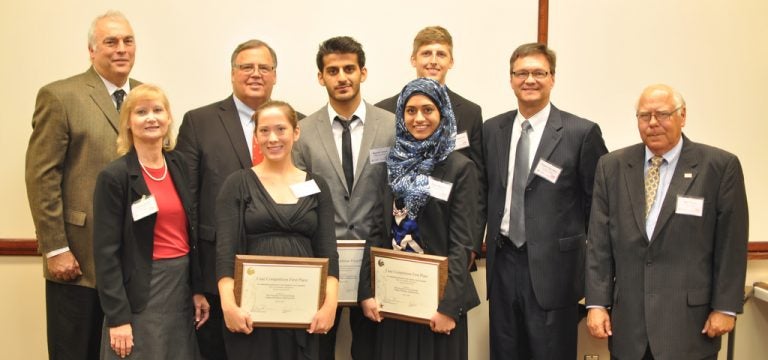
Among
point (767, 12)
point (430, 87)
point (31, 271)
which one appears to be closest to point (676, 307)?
point (430, 87)

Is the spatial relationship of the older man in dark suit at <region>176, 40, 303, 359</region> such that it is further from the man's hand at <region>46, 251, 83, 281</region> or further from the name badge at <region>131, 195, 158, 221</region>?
the man's hand at <region>46, 251, 83, 281</region>

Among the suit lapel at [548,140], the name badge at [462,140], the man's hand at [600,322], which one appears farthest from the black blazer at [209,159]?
the man's hand at [600,322]

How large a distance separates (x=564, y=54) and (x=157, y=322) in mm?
2821

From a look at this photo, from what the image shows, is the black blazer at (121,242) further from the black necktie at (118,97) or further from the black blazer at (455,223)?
the black blazer at (455,223)

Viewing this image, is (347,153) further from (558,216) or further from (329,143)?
(558,216)

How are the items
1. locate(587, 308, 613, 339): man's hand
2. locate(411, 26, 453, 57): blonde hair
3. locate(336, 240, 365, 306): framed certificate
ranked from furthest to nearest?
locate(411, 26, 453, 57): blonde hair → locate(336, 240, 365, 306): framed certificate → locate(587, 308, 613, 339): man's hand

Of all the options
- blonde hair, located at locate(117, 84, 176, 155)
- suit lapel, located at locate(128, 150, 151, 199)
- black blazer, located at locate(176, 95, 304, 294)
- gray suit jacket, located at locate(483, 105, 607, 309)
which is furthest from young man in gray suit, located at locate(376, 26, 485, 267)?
suit lapel, located at locate(128, 150, 151, 199)

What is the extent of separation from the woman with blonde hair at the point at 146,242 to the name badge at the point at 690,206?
2078mm

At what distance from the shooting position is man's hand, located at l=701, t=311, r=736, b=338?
8.59ft

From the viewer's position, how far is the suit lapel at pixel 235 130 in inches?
123

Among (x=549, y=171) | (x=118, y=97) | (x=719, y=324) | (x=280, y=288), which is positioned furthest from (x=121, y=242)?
(x=719, y=324)

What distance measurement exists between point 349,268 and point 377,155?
0.55 metres

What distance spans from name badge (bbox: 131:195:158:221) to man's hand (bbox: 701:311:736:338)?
7.72ft

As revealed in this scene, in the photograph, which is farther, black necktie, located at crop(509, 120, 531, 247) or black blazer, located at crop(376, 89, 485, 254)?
black blazer, located at crop(376, 89, 485, 254)
